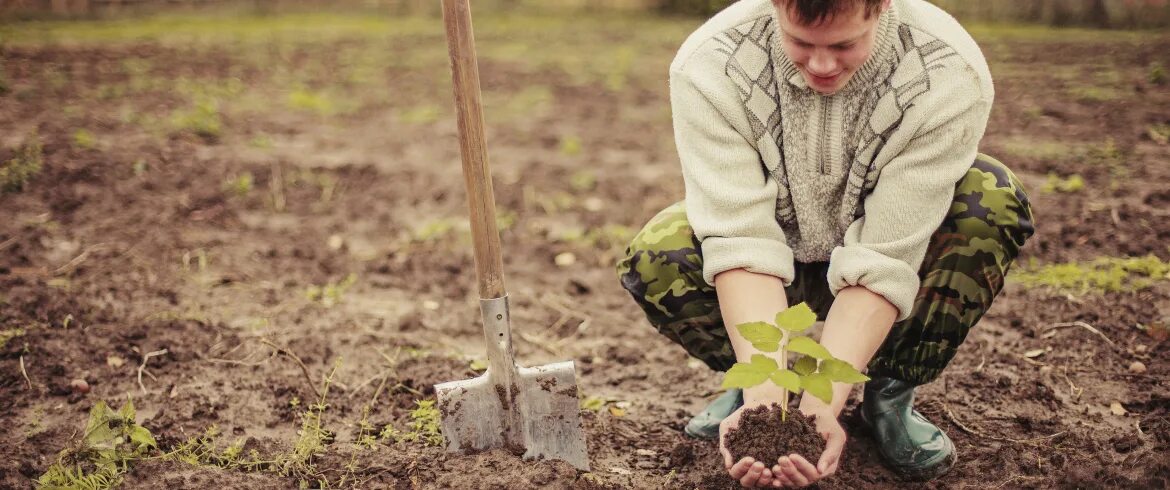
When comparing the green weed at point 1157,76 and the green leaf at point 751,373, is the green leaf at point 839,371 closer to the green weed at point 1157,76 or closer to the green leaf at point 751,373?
the green leaf at point 751,373

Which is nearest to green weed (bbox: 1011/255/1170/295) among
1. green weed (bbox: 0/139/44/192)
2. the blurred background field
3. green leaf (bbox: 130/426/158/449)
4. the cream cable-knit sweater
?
the cream cable-knit sweater

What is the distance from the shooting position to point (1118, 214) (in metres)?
3.56

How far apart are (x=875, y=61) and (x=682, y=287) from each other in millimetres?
637

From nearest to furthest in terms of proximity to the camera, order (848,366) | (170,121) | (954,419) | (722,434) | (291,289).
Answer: (848,366) < (722,434) < (954,419) < (291,289) < (170,121)

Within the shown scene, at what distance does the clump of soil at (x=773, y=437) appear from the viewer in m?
1.71

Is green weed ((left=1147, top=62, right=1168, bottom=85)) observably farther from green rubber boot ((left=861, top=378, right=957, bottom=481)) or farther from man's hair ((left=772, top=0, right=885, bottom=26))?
man's hair ((left=772, top=0, right=885, bottom=26))

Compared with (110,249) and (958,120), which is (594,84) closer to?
(110,249)

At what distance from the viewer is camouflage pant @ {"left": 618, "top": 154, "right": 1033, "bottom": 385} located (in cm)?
195

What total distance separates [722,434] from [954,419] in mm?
888

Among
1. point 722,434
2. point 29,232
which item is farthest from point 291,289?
point 722,434

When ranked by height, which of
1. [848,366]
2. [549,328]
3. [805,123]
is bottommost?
[549,328]

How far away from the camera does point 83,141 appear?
15.2 ft

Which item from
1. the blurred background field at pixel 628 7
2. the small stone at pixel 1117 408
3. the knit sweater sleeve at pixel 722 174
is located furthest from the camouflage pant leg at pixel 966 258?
the blurred background field at pixel 628 7

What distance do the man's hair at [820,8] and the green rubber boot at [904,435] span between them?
92 cm
